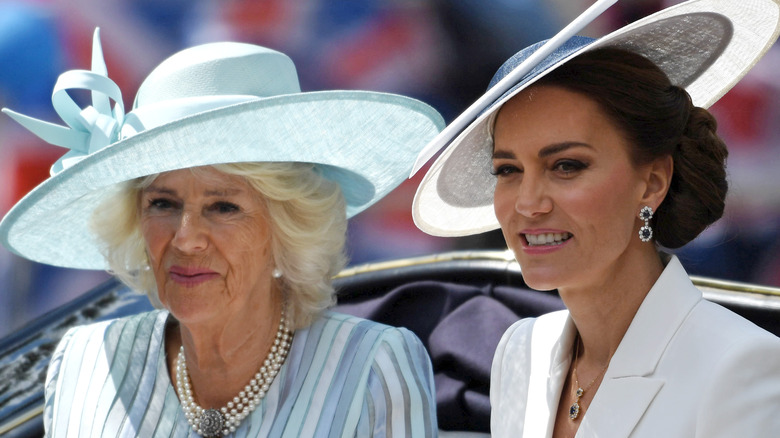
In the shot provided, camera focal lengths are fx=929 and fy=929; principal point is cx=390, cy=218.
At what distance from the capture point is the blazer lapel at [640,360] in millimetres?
1828

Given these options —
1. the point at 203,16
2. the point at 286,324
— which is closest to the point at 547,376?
the point at 286,324

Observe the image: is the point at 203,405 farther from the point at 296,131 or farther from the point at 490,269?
the point at 490,269

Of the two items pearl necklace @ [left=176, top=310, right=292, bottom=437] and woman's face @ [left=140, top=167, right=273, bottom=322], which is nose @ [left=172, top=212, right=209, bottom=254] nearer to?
woman's face @ [left=140, top=167, right=273, bottom=322]

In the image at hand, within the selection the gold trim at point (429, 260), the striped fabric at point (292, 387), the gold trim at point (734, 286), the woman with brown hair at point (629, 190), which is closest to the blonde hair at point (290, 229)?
the striped fabric at point (292, 387)

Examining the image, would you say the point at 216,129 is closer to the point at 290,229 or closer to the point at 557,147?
the point at 290,229

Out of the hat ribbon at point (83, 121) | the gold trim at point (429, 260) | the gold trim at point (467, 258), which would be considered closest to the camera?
the hat ribbon at point (83, 121)

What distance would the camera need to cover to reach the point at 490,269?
10.2ft

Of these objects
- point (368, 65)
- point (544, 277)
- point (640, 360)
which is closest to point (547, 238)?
point (544, 277)

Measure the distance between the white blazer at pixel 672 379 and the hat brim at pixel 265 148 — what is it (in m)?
0.66

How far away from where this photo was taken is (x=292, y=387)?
8.05 ft

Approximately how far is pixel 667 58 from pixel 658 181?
29 centimetres

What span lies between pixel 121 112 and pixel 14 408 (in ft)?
4.77

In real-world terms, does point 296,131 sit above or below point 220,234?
above

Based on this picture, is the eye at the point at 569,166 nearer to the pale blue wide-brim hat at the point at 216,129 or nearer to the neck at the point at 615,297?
the neck at the point at 615,297
